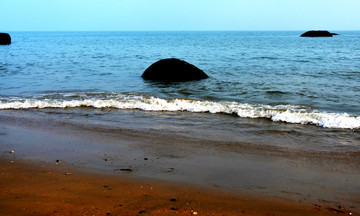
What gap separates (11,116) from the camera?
938 cm

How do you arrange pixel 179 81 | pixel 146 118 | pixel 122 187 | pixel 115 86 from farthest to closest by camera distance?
pixel 179 81
pixel 115 86
pixel 146 118
pixel 122 187

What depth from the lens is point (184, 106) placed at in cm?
1041

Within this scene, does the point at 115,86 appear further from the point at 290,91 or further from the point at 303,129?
the point at 303,129

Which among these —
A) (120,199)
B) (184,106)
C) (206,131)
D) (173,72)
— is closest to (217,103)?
(184,106)

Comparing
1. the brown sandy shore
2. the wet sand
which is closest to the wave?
the wet sand

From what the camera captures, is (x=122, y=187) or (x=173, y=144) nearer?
(x=122, y=187)

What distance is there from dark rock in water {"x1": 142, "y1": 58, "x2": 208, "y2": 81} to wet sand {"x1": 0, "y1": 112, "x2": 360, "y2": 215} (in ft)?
30.4

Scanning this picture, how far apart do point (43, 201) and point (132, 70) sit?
54.8ft

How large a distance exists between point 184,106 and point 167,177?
5.54m

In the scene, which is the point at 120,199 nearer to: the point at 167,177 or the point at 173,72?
the point at 167,177

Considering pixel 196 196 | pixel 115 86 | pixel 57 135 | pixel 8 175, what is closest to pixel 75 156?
pixel 8 175

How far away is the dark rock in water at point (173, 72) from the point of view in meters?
16.4

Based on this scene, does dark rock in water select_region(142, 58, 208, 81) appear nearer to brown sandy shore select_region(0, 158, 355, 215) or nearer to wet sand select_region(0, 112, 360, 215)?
wet sand select_region(0, 112, 360, 215)

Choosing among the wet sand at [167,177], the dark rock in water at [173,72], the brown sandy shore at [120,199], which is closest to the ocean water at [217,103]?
the dark rock in water at [173,72]
